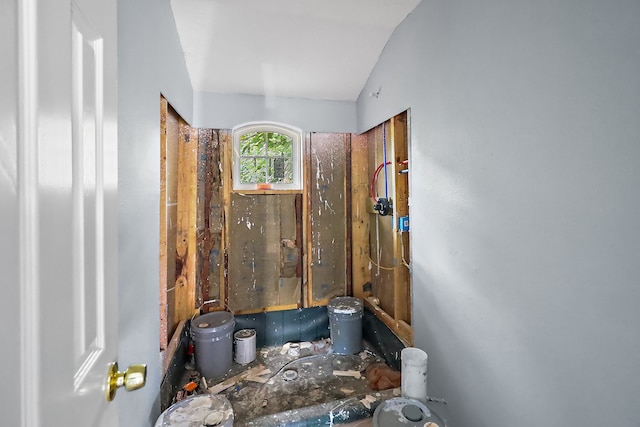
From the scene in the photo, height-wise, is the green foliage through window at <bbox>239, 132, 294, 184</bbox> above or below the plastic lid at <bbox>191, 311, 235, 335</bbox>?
above

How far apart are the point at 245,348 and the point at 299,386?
640mm

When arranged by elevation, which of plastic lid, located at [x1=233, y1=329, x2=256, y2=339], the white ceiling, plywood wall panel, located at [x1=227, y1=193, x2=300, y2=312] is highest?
the white ceiling

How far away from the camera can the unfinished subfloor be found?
1.81 metres

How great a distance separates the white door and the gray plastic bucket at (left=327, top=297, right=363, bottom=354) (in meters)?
2.30

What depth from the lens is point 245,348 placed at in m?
2.70

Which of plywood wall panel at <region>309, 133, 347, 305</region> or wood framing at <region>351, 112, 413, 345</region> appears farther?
plywood wall panel at <region>309, 133, 347, 305</region>

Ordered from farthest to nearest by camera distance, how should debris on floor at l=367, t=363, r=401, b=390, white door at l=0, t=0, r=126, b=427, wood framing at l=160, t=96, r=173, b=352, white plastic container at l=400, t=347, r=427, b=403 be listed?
debris on floor at l=367, t=363, r=401, b=390 → wood framing at l=160, t=96, r=173, b=352 → white plastic container at l=400, t=347, r=427, b=403 → white door at l=0, t=0, r=126, b=427

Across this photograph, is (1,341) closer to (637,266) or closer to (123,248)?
(123,248)

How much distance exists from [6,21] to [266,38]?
2.32 m

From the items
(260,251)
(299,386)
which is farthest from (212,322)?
(299,386)

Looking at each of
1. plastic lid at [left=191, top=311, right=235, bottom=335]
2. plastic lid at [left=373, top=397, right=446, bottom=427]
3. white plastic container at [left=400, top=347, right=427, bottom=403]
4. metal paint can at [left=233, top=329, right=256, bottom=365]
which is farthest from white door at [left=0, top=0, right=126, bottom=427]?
metal paint can at [left=233, top=329, right=256, bottom=365]

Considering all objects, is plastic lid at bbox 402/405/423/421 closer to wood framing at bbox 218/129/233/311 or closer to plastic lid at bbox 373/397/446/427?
plastic lid at bbox 373/397/446/427

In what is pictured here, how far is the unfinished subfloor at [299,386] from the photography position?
1812 mm

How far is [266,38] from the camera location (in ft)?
7.64
